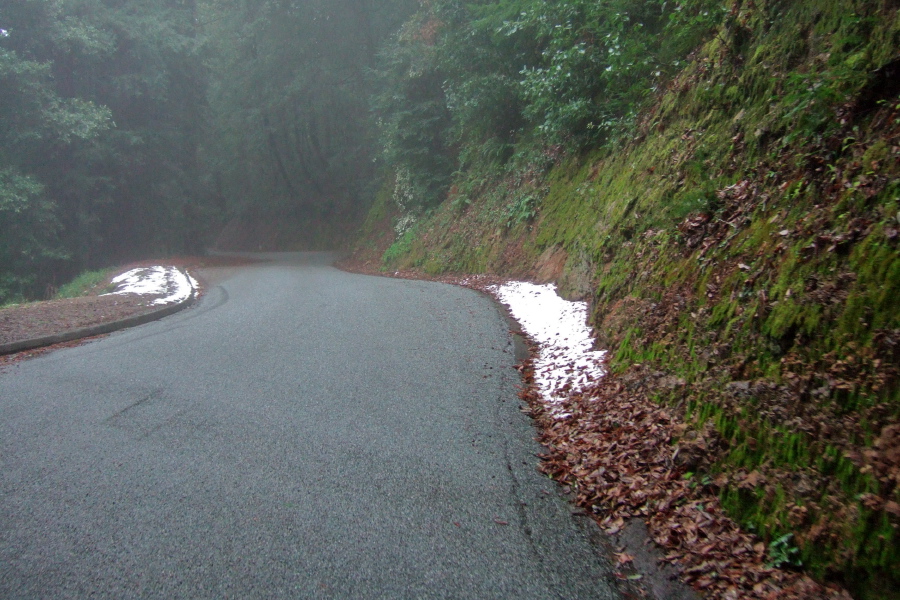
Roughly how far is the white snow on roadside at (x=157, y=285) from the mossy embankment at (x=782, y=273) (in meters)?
9.13

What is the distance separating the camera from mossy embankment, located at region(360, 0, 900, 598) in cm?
337

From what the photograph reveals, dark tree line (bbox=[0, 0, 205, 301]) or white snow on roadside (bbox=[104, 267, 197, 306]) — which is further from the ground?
dark tree line (bbox=[0, 0, 205, 301])

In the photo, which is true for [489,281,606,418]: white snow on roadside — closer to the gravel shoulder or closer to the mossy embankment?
the mossy embankment

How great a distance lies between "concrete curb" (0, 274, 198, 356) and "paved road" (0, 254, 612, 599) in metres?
1.24

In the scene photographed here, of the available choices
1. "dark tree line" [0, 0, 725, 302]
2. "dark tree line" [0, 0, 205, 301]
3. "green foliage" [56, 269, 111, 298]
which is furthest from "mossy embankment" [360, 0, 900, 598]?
"dark tree line" [0, 0, 205, 301]

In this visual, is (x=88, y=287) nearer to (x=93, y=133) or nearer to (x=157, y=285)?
(x=157, y=285)

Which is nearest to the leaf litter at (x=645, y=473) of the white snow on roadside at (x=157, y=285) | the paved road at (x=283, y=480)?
the paved road at (x=283, y=480)

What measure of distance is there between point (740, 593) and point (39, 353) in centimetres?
955

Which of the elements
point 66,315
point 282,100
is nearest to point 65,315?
point 66,315

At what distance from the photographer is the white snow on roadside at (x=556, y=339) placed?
6.71 m

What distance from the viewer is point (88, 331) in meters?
10.8

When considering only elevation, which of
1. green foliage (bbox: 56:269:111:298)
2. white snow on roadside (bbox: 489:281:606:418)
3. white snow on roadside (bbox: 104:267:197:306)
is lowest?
green foliage (bbox: 56:269:111:298)

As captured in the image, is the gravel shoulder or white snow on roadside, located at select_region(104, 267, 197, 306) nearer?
the gravel shoulder

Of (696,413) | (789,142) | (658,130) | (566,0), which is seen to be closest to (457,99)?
(566,0)
